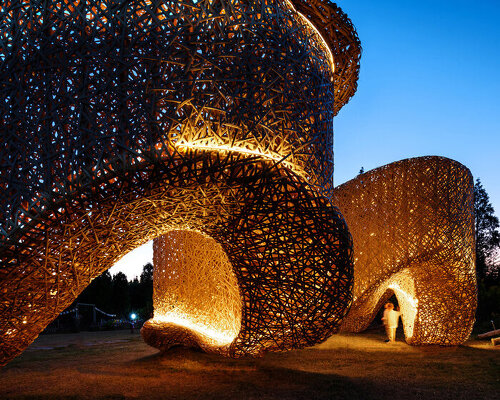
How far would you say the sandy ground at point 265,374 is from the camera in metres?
5.65

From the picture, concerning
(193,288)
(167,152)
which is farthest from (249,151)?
(193,288)

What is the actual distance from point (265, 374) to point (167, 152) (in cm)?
434

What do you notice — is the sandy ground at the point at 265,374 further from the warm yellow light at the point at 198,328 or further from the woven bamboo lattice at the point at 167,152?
the woven bamboo lattice at the point at 167,152

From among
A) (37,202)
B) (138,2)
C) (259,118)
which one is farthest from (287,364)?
(138,2)

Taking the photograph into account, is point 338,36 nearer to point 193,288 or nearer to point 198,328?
point 193,288

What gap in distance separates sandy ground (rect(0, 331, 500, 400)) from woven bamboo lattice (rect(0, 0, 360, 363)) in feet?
2.46

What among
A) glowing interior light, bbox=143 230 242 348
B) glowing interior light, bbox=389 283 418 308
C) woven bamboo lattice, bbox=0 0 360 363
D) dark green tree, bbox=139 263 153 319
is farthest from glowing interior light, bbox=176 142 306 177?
dark green tree, bbox=139 263 153 319

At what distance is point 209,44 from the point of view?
488cm

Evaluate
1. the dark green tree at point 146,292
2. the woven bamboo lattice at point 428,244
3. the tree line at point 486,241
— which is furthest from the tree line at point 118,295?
the tree line at point 486,241

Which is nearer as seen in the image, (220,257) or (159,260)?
(220,257)

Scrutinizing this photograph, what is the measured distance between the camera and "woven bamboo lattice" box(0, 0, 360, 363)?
448cm

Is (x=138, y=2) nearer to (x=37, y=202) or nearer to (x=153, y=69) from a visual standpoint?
(x=153, y=69)

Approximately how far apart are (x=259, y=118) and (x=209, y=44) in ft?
3.54

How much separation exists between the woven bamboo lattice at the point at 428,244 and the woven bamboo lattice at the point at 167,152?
14.8ft
